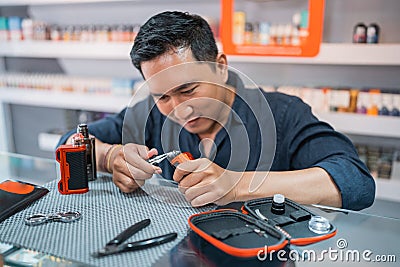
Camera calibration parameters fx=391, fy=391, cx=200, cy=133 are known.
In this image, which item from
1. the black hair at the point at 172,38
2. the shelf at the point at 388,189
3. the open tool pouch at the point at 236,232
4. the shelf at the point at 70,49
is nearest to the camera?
Answer: the open tool pouch at the point at 236,232

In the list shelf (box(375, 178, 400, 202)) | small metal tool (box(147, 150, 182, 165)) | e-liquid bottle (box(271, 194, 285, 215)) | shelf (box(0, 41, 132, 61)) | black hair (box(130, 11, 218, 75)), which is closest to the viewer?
e-liquid bottle (box(271, 194, 285, 215))

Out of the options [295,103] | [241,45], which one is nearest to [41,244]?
[295,103]

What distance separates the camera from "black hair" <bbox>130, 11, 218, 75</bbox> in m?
0.95

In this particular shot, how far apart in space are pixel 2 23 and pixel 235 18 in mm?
1603

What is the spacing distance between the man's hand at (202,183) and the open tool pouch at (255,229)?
66mm

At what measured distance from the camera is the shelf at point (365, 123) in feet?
5.75

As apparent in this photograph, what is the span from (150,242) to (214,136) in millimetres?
602

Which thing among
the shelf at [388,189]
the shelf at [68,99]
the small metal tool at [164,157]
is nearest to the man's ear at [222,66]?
the small metal tool at [164,157]

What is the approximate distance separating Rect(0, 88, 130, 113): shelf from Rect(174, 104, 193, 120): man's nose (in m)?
1.27

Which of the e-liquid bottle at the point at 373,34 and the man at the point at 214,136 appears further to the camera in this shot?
the e-liquid bottle at the point at 373,34

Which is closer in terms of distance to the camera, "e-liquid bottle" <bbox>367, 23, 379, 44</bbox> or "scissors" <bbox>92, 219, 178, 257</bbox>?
"scissors" <bbox>92, 219, 178, 257</bbox>

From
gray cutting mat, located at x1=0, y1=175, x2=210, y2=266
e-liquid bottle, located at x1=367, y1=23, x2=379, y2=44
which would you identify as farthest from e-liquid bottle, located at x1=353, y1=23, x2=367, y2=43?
gray cutting mat, located at x1=0, y1=175, x2=210, y2=266

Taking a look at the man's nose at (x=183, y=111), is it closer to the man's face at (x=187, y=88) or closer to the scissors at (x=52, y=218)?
the man's face at (x=187, y=88)

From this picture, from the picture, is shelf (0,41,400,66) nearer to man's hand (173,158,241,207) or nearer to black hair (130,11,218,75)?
black hair (130,11,218,75)
